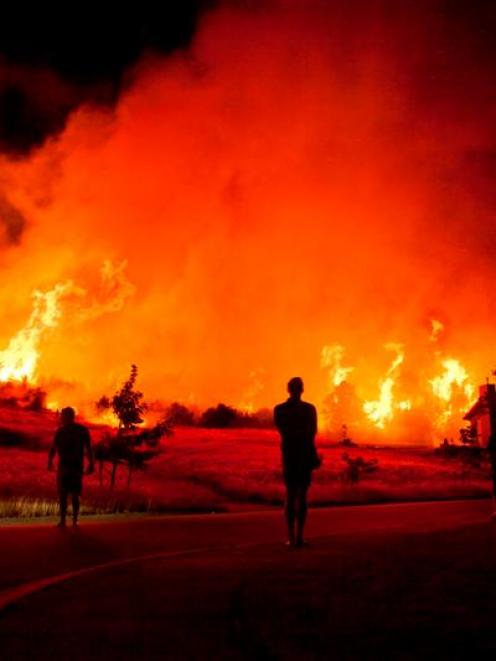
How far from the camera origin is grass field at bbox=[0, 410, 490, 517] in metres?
17.4

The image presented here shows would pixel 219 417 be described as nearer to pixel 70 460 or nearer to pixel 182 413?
pixel 182 413

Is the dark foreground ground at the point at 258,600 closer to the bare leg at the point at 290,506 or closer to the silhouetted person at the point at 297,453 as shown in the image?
the bare leg at the point at 290,506

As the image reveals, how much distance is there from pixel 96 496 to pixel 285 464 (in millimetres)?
9548

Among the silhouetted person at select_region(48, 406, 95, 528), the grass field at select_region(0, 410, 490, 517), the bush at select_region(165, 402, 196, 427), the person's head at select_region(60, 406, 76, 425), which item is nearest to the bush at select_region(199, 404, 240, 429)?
the bush at select_region(165, 402, 196, 427)

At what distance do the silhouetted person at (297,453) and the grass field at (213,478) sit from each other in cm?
696

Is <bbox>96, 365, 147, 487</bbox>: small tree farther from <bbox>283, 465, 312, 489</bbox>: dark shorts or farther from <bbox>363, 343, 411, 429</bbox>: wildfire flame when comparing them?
<bbox>363, 343, 411, 429</bbox>: wildfire flame

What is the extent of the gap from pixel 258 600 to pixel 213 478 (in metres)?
22.2

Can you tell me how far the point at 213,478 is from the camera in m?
26.7

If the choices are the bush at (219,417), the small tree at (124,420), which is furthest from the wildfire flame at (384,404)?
the small tree at (124,420)

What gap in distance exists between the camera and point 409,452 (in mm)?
47781

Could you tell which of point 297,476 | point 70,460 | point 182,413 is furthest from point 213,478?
point 182,413

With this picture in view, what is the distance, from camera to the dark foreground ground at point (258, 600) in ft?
12.2

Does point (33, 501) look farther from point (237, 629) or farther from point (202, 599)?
point (237, 629)

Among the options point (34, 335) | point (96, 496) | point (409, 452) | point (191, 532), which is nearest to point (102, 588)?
point (191, 532)
